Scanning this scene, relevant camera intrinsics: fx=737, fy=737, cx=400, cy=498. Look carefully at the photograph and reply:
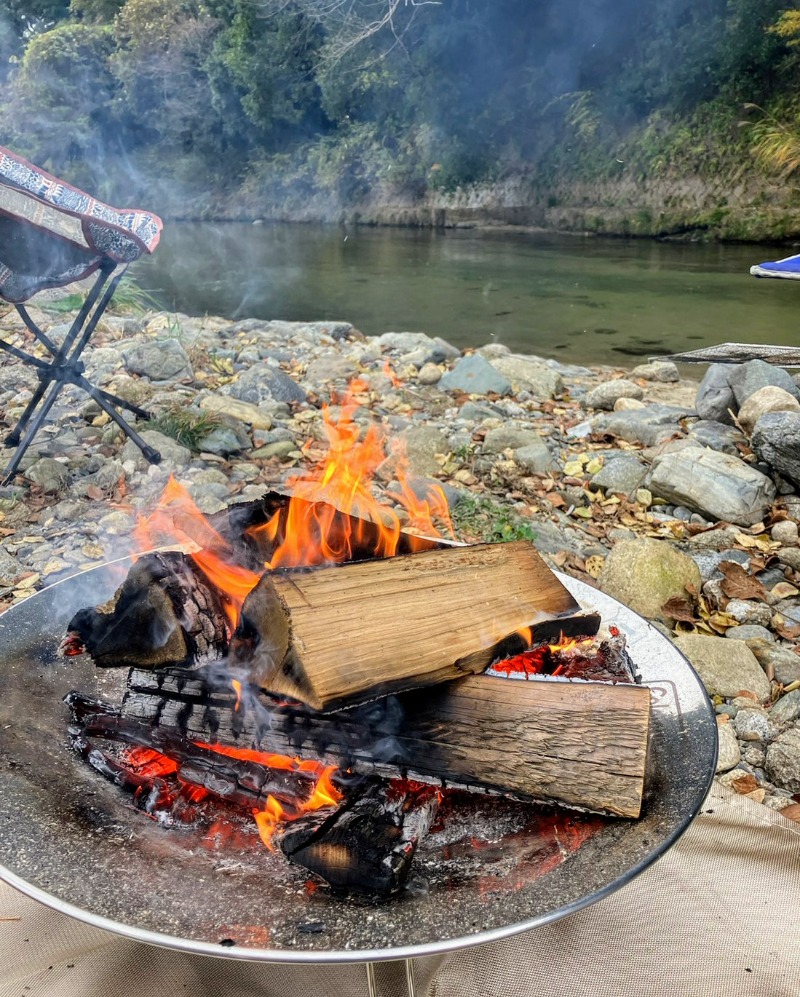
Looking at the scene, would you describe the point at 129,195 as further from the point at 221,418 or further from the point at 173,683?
the point at 173,683

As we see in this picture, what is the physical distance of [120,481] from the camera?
4250mm

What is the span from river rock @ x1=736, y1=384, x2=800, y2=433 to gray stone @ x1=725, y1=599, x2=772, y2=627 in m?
1.76

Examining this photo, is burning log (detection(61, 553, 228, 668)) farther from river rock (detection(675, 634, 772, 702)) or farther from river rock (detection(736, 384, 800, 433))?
river rock (detection(736, 384, 800, 433))

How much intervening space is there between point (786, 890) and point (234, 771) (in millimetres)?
1494

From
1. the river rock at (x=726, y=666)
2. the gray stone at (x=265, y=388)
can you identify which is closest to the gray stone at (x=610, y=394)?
the gray stone at (x=265, y=388)

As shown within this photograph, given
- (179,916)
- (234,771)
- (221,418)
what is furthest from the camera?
(221,418)

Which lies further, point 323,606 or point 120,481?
point 120,481

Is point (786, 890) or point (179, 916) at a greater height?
point (179, 916)

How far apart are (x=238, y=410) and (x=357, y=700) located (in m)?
3.98

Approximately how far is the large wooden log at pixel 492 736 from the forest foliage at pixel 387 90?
1889cm

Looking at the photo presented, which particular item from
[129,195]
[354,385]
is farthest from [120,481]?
[129,195]

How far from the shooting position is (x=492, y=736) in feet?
5.18

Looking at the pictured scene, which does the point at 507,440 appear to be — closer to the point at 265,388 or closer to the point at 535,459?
the point at 535,459

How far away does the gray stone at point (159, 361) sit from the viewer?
5.95 m
